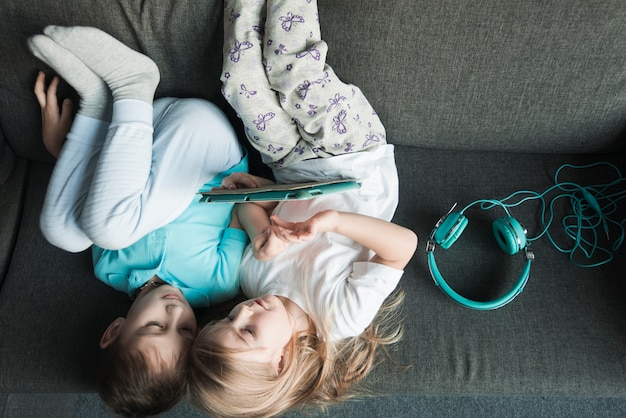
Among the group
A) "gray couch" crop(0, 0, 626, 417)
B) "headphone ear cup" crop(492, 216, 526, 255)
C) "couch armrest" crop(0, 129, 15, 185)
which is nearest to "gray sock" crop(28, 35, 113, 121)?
"gray couch" crop(0, 0, 626, 417)

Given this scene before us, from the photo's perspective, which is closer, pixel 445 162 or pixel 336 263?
pixel 336 263

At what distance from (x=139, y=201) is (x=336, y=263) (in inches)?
17.3

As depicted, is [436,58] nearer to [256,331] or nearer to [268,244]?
[268,244]

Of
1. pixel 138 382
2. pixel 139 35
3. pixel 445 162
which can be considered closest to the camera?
pixel 138 382

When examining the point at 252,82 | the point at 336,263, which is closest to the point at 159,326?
the point at 336,263

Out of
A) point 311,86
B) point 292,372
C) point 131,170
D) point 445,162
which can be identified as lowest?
point 292,372

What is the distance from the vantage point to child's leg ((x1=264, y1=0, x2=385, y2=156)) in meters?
0.93

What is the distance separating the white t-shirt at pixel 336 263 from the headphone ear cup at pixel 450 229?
0.41ft

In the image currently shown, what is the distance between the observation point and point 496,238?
1.16m

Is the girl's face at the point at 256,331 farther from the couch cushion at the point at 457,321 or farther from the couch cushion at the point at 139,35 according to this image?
the couch cushion at the point at 139,35

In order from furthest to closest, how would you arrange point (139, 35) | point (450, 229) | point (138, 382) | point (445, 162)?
point (445, 162), point (450, 229), point (139, 35), point (138, 382)

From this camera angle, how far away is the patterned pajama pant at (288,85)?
3.08ft

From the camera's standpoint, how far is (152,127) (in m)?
1.03

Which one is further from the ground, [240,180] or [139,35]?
[139,35]
